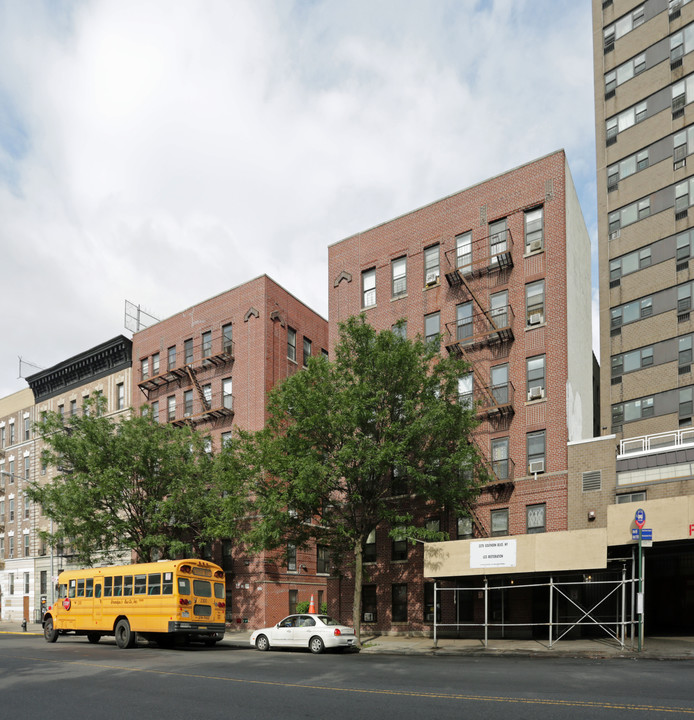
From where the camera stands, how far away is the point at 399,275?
40.5 metres

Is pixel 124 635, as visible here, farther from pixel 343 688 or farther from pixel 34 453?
pixel 34 453

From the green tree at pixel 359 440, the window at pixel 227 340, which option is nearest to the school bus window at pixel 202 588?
the green tree at pixel 359 440

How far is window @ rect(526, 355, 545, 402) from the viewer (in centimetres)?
A: 3438

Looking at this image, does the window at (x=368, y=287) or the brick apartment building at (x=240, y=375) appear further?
the brick apartment building at (x=240, y=375)

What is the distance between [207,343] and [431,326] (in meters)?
16.6

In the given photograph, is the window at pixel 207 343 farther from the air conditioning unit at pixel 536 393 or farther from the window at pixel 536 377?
the air conditioning unit at pixel 536 393

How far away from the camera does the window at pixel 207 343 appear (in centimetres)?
4800

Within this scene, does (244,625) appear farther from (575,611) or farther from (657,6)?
(657,6)

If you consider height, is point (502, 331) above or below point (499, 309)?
below

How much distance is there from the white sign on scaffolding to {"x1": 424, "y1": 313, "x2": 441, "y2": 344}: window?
1297 centimetres

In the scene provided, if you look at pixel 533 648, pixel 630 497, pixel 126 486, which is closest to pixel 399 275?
pixel 630 497

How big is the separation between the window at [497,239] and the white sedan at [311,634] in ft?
62.7

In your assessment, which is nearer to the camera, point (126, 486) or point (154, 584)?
point (154, 584)

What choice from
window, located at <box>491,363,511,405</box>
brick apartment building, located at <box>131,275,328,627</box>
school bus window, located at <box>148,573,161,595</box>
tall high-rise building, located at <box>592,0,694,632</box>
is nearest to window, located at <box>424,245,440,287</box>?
window, located at <box>491,363,511,405</box>
